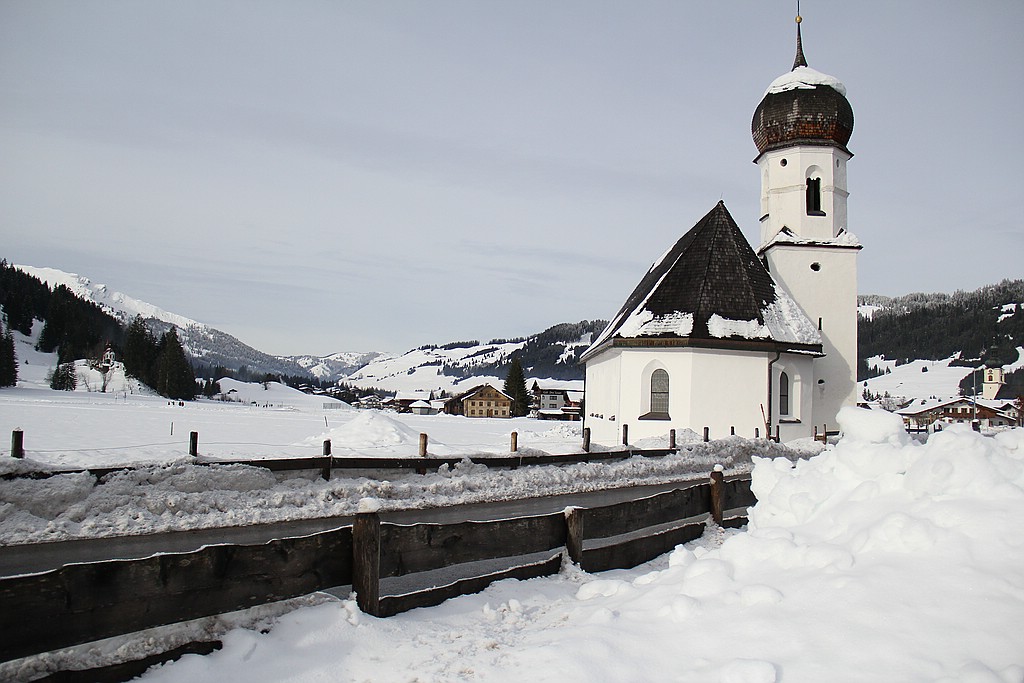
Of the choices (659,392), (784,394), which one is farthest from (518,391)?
(659,392)

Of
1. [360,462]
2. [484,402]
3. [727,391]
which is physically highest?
[727,391]

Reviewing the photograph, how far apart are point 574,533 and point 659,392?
67.3 feet

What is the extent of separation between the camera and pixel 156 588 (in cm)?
432

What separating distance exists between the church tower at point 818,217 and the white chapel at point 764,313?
0.04 metres

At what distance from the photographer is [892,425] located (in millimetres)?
7719

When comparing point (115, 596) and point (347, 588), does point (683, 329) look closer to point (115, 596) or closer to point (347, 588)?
point (347, 588)

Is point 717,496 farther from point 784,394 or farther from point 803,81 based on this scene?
point 803,81

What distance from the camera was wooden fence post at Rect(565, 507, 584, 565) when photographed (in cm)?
709

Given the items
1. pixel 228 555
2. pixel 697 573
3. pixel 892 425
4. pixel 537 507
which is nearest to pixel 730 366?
pixel 537 507

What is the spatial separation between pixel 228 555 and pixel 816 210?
108 ft

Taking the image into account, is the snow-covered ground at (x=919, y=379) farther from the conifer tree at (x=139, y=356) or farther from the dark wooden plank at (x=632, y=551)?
the dark wooden plank at (x=632, y=551)

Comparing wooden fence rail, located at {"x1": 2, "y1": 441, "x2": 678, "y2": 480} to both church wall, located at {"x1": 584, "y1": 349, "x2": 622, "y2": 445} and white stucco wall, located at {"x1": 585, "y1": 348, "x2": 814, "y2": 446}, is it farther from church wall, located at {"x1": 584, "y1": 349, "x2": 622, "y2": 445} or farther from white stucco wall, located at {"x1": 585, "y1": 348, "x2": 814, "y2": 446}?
church wall, located at {"x1": 584, "y1": 349, "x2": 622, "y2": 445}

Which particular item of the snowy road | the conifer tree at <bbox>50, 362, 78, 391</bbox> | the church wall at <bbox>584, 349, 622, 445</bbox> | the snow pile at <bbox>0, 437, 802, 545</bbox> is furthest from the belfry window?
the conifer tree at <bbox>50, 362, 78, 391</bbox>

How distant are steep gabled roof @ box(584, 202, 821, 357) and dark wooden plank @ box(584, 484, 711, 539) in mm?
16890
